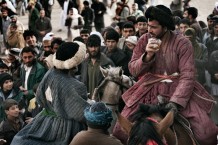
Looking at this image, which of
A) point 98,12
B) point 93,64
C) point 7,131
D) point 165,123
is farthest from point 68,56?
point 98,12

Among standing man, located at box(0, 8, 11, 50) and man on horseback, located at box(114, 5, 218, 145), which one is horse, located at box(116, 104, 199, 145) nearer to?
man on horseback, located at box(114, 5, 218, 145)

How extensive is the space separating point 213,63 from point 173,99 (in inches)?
173

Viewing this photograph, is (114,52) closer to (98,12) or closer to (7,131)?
(7,131)

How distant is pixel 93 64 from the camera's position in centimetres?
911

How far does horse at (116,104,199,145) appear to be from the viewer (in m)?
4.87

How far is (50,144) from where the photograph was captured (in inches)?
254

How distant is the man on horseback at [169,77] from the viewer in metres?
6.20

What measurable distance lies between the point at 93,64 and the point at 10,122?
1.57 m

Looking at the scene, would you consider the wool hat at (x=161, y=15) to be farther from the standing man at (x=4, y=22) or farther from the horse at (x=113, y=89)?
the standing man at (x=4, y=22)

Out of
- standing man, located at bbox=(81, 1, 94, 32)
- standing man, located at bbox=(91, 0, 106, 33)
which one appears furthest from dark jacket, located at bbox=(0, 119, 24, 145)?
standing man, located at bbox=(91, 0, 106, 33)

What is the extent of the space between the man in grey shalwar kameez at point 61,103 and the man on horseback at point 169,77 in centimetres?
51

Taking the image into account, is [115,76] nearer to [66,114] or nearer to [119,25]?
[66,114]

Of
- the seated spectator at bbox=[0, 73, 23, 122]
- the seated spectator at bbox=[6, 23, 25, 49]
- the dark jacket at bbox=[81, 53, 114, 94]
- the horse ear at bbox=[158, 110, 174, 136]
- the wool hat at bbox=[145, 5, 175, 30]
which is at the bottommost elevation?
the seated spectator at bbox=[6, 23, 25, 49]

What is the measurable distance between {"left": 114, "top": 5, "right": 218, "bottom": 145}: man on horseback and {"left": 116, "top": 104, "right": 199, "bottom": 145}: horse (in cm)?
25
